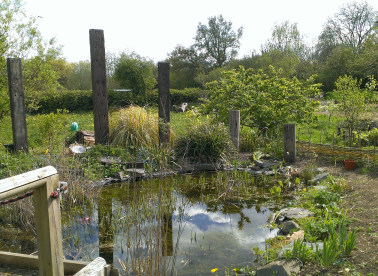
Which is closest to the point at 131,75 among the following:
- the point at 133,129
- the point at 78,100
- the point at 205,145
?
the point at 78,100

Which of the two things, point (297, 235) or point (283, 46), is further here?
point (283, 46)

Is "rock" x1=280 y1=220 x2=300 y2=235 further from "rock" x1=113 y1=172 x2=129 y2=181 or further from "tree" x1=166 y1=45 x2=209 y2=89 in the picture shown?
"tree" x1=166 y1=45 x2=209 y2=89

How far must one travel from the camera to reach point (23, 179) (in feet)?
5.43

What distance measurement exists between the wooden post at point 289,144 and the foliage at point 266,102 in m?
1.45

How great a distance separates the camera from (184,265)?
3.07m

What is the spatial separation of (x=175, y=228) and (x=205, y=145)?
3.04m

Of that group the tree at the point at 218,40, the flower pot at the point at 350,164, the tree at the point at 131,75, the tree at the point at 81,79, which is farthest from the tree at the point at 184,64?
the flower pot at the point at 350,164

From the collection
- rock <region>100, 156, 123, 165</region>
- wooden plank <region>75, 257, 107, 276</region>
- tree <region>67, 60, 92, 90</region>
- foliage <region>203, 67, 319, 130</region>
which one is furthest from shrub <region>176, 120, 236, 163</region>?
tree <region>67, 60, 92, 90</region>

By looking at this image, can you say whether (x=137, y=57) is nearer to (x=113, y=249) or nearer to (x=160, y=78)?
(x=160, y=78)

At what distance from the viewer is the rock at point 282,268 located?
8.41 feet

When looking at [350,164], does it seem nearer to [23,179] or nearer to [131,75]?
[23,179]

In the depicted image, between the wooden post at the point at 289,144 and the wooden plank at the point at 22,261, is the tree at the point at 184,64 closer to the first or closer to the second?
the wooden post at the point at 289,144

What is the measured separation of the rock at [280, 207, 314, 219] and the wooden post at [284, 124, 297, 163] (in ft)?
9.08

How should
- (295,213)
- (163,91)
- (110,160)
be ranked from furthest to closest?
(163,91) < (110,160) < (295,213)
